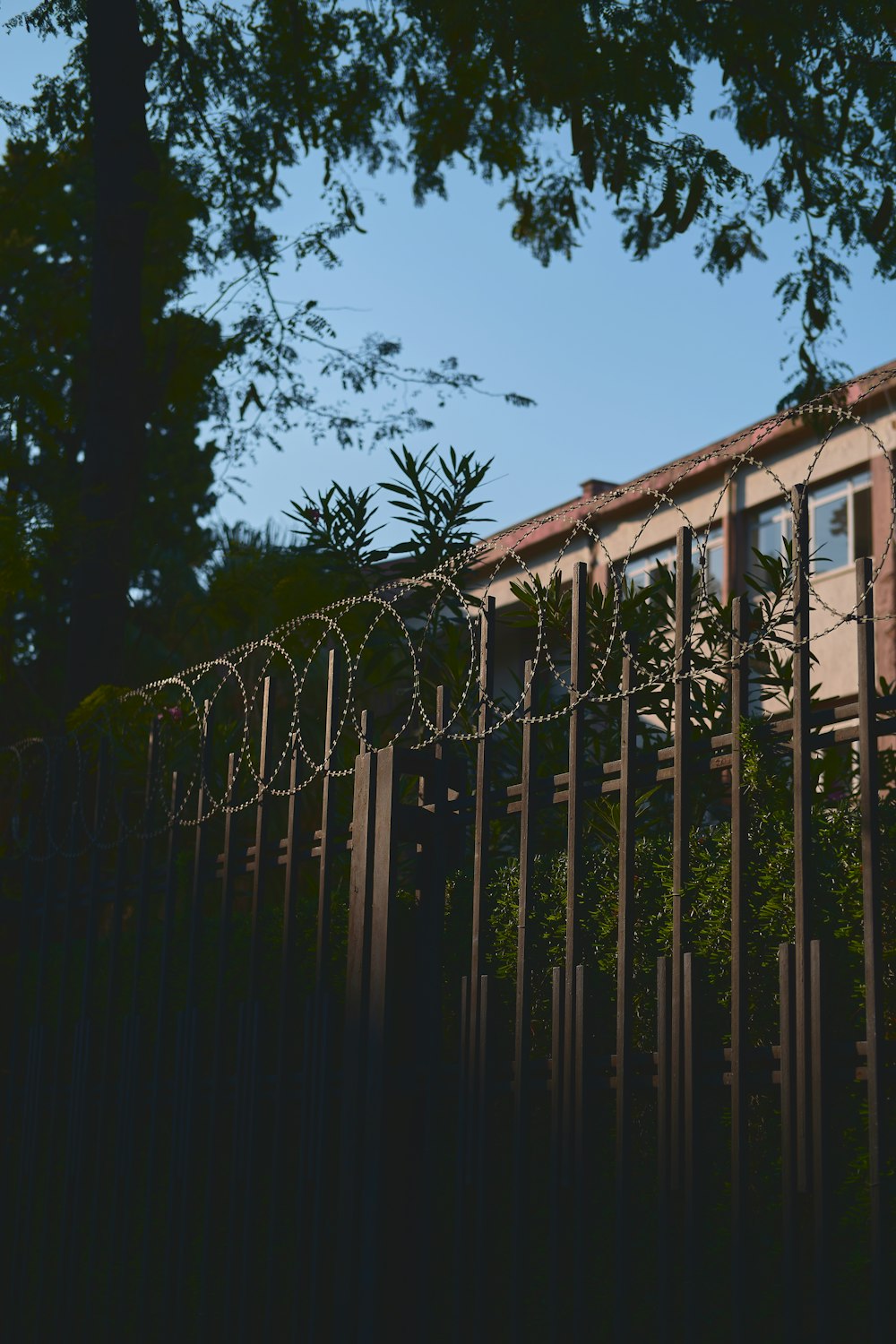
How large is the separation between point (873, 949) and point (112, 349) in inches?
295

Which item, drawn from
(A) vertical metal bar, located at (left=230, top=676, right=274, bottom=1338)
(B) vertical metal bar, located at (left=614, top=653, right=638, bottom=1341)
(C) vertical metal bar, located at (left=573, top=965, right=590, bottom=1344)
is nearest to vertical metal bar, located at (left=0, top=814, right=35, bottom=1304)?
(A) vertical metal bar, located at (left=230, top=676, right=274, bottom=1338)

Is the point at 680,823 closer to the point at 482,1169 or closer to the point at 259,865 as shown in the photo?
the point at 482,1169

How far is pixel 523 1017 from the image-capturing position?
4.08 metres

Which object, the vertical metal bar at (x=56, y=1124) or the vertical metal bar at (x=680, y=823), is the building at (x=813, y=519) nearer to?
the vertical metal bar at (x=56, y=1124)

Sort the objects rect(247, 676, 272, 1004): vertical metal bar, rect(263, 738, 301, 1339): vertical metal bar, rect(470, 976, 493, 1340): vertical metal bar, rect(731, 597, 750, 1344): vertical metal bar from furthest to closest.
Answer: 1. rect(247, 676, 272, 1004): vertical metal bar
2. rect(263, 738, 301, 1339): vertical metal bar
3. rect(470, 976, 493, 1340): vertical metal bar
4. rect(731, 597, 750, 1344): vertical metal bar

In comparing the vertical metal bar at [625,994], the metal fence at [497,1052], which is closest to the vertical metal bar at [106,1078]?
the metal fence at [497,1052]

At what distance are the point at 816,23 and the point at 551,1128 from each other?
764 centimetres

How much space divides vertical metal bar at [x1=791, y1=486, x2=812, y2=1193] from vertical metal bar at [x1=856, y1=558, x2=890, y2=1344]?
142 mm

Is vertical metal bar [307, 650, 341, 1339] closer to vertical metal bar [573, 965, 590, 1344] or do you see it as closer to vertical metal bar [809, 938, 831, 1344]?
vertical metal bar [573, 965, 590, 1344]

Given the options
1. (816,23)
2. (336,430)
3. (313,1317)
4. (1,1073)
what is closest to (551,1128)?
(313,1317)

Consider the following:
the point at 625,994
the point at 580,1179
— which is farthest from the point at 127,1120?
the point at 625,994

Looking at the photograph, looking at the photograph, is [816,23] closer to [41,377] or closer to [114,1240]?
[41,377]

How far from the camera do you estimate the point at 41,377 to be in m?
11.1

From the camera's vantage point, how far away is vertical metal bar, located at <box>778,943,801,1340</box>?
3186 millimetres
